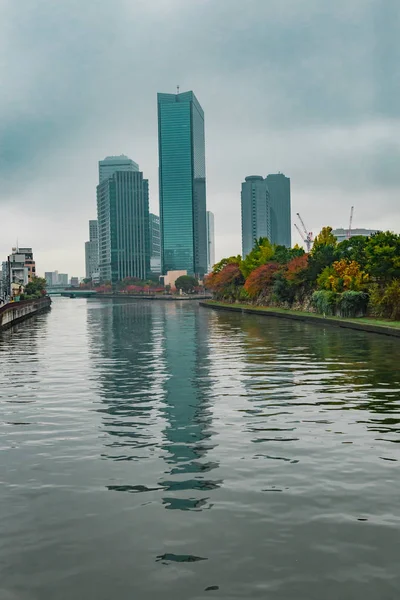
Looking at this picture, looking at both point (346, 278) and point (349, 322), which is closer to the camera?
point (349, 322)

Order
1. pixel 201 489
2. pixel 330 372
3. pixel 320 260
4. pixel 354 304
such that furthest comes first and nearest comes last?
1. pixel 320 260
2. pixel 354 304
3. pixel 330 372
4. pixel 201 489

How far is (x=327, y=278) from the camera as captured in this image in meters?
92.4

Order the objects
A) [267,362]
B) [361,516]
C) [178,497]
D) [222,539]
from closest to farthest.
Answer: [222,539], [361,516], [178,497], [267,362]

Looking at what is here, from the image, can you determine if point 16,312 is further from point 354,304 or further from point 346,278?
point 354,304

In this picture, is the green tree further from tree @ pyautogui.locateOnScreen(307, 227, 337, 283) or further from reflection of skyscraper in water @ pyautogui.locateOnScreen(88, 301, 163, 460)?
reflection of skyscraper in water @ pyautogui.locateOnScreen(88, 301, 163, 460)

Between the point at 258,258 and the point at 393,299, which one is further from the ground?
the point at 258,258

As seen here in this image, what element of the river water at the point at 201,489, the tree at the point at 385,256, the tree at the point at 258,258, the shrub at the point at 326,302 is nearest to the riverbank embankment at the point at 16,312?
the shrub at the point at 326,302

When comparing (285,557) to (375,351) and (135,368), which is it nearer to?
(135,368)

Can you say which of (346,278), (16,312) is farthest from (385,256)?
(16,312)

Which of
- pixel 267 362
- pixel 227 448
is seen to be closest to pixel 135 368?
pixel 267 362

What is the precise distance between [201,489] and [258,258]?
421 ft

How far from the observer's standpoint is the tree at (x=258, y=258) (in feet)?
455

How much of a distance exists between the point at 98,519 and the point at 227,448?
6.16 meters

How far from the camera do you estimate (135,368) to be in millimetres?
38750
